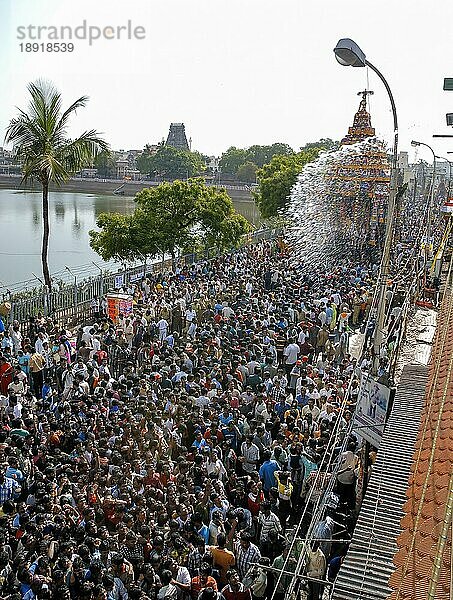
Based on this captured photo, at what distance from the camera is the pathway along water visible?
3839 centimetres

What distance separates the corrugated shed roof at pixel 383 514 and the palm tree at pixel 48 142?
40.5 feet

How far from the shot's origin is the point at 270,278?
21.0 meters

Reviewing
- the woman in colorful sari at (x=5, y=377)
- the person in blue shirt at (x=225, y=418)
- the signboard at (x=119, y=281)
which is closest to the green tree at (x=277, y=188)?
the signboard at (x=119, y=281)

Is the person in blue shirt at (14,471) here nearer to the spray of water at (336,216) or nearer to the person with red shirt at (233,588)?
the person with red shirt at (233,588)

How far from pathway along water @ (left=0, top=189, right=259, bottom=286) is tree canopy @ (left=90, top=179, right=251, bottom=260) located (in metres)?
7.05

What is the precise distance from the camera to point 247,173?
290ft

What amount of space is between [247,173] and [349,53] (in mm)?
82298

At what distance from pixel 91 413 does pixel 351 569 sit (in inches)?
206

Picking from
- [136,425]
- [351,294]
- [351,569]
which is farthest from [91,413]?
[351,294]

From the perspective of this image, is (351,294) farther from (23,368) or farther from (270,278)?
(23,368)

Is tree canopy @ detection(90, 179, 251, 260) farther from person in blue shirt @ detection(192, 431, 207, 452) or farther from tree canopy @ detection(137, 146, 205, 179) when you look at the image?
tree canopy @ detection(137, 146, 205, 179)

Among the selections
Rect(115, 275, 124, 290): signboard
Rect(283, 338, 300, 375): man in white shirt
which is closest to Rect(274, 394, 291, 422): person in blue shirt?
Rect(283, 338, 300, 375): man in white shirt

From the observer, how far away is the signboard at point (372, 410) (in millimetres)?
7758

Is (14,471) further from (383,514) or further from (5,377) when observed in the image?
(383,514)
